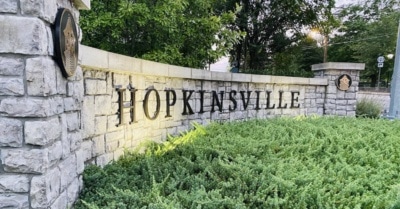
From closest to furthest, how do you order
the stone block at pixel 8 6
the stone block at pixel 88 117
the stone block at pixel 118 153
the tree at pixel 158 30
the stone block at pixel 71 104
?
1. the stone block at pixel 8 6
2. the stone block at pixel 71 104
3. the stone block at pixel 88 117
4. the stone block at pixel 118 153
5. the tree at pixel 158 30

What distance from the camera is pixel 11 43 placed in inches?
66.6

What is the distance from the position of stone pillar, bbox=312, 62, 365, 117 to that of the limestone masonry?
3436mm

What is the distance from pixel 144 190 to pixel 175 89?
8.52 feet

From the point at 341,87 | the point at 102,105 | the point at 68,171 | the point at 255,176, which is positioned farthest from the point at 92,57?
the point at 341,87

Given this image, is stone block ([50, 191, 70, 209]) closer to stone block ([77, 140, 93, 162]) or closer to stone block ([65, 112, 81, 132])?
stone block ([65, 112, 81, 132])

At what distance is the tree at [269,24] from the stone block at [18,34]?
37.7 ft

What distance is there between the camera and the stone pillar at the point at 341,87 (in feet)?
→ 26.3

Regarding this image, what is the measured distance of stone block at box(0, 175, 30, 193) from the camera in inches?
68.7

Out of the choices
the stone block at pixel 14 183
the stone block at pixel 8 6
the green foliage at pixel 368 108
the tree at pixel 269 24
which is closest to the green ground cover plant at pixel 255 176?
the stone block at pixel 14 183

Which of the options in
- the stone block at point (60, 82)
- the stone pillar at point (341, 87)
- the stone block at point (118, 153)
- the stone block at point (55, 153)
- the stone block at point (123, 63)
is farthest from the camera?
the stone pillar at point (341, 87)

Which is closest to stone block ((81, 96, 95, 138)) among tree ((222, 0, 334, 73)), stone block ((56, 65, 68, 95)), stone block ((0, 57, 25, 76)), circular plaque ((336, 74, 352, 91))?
stone block ((56, 65, 68, 95))

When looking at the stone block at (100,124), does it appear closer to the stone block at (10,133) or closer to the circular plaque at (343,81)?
the stone block at (10,133)

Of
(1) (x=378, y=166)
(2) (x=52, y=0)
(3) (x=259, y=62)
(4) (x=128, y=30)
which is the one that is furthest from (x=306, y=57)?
(2) (x=52, y=0)

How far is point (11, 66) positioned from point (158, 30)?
451 cm
